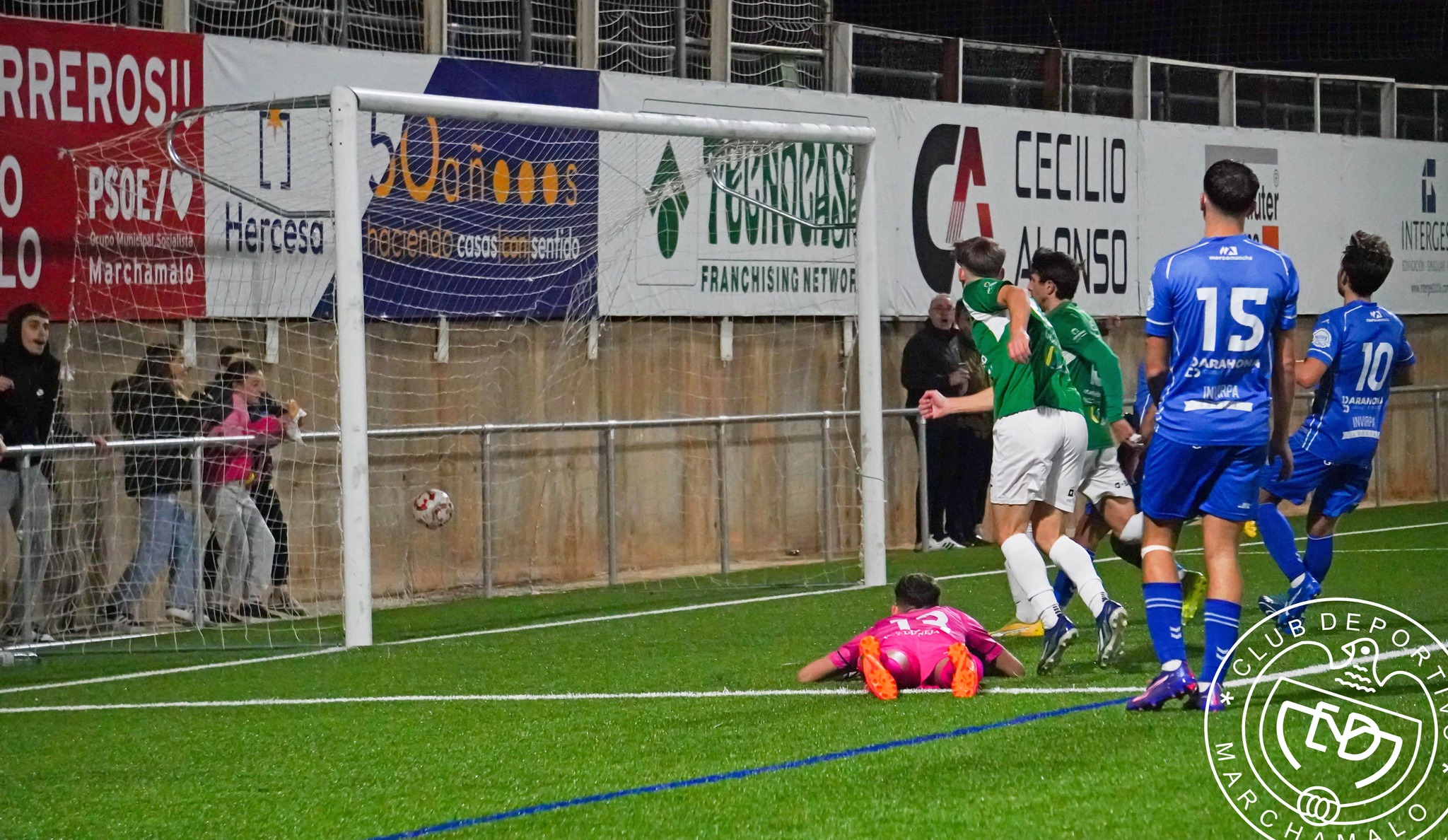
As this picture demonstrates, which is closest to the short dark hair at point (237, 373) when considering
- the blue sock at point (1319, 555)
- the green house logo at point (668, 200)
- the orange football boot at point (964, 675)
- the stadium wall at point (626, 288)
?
the stadium wall at point (626, 288)

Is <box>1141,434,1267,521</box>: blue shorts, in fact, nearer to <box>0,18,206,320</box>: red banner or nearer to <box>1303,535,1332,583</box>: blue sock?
<box>1303,535,1332,583</box>: blue sock

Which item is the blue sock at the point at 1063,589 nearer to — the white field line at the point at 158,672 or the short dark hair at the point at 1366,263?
the short dark hair at the point at 1366,263

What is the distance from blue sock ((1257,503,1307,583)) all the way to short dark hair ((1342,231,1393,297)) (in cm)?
119

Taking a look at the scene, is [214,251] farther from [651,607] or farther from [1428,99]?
[1428,99]

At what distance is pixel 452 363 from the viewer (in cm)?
1410

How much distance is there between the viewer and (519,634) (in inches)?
435

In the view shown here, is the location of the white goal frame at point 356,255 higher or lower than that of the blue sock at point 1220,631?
higher

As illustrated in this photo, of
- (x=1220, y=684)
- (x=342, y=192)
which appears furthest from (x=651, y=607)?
(x=1220, y=684)

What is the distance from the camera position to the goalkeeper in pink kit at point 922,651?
7453mm

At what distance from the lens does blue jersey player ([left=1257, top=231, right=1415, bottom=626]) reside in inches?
361

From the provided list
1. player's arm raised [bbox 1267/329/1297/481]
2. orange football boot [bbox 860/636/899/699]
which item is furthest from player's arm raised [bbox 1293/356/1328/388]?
orange football boot [bbox 860/636/899/699]

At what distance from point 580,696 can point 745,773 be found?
225 centimetres

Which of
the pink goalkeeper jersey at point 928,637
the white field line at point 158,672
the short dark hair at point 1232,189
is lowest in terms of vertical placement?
the white field line at point 158,672

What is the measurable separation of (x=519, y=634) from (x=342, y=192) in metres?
2.72
